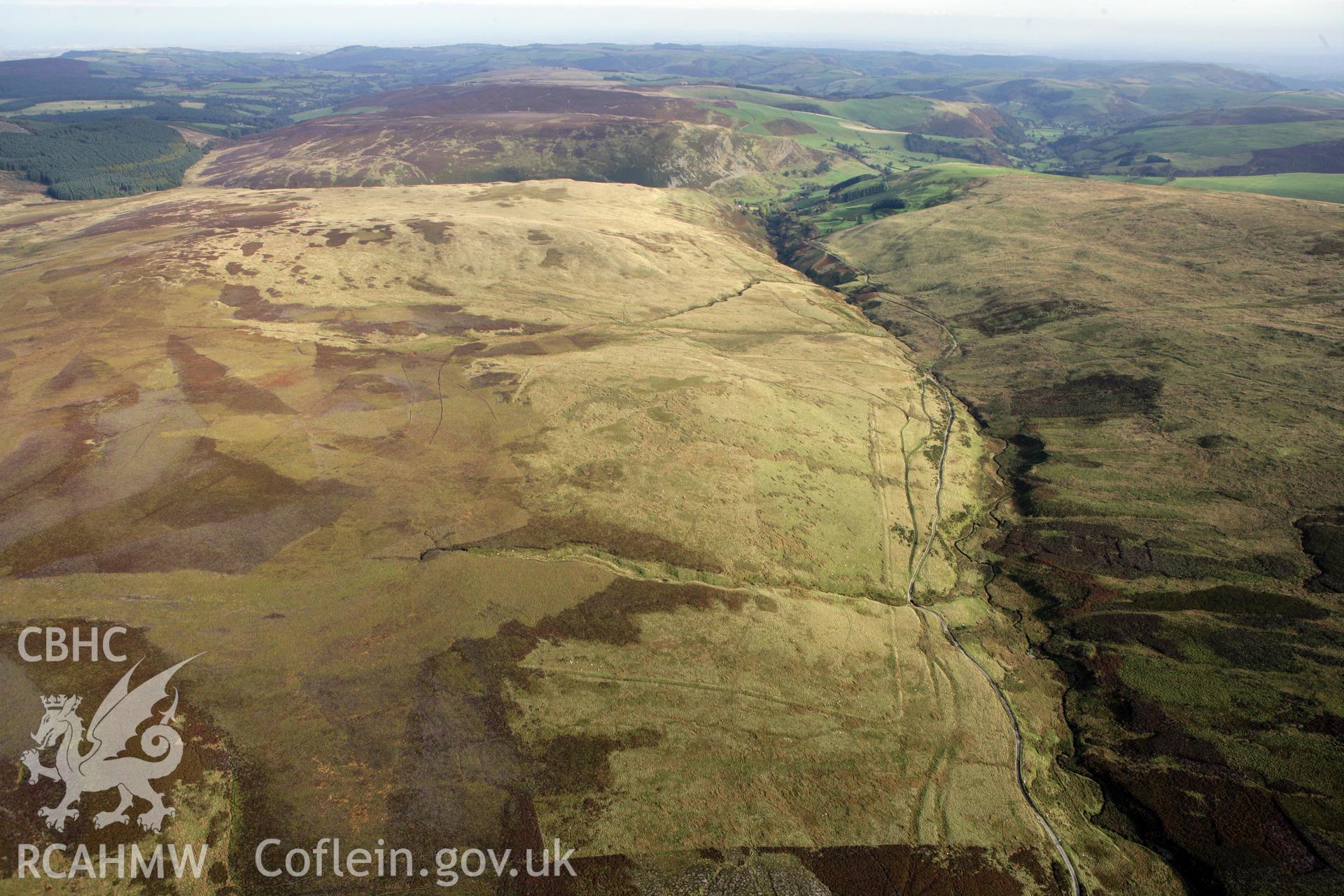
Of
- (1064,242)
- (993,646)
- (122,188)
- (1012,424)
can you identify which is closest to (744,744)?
(993,646)

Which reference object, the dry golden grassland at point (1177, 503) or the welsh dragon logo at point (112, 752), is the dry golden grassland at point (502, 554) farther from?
the dry golden grassland at point (1177, 503)

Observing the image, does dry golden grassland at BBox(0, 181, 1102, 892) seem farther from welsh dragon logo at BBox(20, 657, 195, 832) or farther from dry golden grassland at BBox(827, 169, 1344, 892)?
dry golden grassland at BBox(827, 169, 1344, 892)

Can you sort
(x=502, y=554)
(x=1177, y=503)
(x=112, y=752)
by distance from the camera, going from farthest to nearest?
(x=1177, y=503) → (x=502, y=554) → (x=112, y=752)

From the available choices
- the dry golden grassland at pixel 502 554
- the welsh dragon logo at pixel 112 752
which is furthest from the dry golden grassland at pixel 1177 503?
the welsh dragon logo at pixel 112 752

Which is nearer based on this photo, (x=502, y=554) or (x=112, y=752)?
(x=112, y=752)

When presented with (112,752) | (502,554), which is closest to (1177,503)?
(502,554)

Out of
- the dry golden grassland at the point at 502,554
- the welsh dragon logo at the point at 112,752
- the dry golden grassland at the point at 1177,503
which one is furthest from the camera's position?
the dry golden grassland at the point at 1177,503

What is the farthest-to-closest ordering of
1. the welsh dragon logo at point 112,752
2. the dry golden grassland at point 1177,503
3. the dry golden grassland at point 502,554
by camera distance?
1. the dry golden grassland at point 1177,503
2. the dry golden grassland at point 502,554
3. the welsh dragon logo at point 112,752

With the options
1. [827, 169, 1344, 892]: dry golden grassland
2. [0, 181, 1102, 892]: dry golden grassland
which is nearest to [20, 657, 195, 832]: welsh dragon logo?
[0, 181, 1102, 892]: dry golden grassland

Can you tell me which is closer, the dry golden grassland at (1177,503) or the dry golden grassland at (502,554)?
the dry golden grassland at (502,554)

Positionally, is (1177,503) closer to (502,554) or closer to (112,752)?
(502,554)
